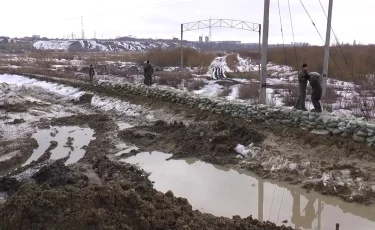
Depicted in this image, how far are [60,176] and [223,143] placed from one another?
450cm

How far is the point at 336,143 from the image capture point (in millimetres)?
8891

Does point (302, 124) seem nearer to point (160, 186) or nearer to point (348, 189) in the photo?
point (348, 189)

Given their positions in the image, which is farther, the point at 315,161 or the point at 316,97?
the point at 316,97

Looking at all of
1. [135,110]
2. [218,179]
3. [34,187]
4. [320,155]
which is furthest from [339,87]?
[34,187]

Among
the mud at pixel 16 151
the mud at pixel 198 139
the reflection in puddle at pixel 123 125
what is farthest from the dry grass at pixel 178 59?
the mud at pixel 16 151

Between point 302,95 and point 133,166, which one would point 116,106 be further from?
point 302,95

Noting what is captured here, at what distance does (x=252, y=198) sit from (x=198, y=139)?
365cm

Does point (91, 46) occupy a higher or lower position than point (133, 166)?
higher

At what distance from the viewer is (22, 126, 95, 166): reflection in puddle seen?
1060 cm

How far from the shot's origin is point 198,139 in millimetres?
11062

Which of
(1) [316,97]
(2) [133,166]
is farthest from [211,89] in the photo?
(2) [133,166]

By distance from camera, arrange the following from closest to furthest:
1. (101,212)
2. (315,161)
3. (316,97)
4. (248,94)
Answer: (101,212) < (315,161) < (316,97) < (248,94)

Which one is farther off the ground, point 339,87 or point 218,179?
point 339,87

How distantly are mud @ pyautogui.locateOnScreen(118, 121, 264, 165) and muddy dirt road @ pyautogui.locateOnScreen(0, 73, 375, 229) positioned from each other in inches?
1.2
